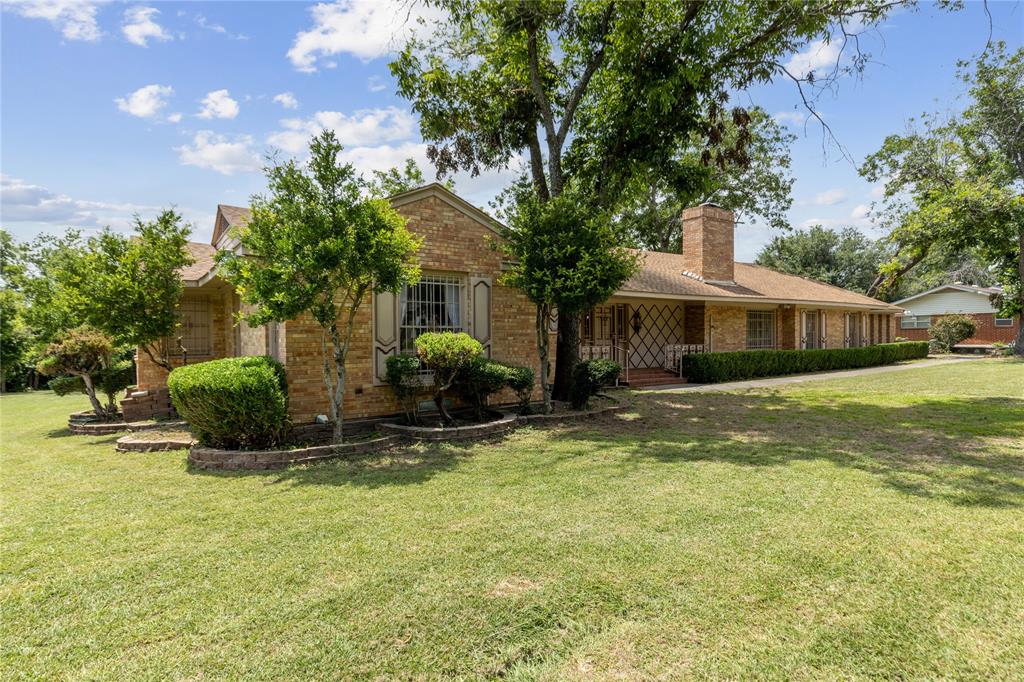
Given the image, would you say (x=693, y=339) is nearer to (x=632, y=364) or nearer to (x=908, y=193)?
(x=632, y=364)

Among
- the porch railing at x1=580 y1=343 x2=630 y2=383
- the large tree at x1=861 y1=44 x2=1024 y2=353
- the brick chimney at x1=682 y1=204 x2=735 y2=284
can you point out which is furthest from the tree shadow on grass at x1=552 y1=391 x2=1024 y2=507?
the large tree at x1=861 y1=44 x2=1024 y2=353

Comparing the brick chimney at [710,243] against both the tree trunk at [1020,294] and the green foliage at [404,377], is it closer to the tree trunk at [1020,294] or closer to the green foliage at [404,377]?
the green foliage at [404,377]

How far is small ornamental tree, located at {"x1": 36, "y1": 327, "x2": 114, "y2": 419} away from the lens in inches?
379

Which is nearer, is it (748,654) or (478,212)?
(748,654)

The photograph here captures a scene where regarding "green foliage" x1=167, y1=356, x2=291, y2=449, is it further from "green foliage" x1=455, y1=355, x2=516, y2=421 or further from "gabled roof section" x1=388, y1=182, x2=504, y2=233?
"gabled roof section" x1=388, y1=182, x2=504, y2=233

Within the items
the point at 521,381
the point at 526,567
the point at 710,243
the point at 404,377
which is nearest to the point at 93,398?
the point at 404,377

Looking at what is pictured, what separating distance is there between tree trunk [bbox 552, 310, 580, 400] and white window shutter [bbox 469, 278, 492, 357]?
2.05 m

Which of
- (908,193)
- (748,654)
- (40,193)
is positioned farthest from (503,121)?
(908,193)

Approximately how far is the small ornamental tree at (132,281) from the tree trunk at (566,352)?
7.49 m

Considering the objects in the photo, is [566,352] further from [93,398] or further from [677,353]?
[93,398]

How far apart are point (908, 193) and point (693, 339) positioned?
705 inches

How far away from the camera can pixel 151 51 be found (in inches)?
326

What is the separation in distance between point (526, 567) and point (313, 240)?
197 inches

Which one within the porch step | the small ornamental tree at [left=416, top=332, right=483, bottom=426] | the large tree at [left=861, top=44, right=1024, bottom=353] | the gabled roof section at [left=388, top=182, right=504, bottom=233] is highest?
the large tree at [left=861, top=44, right=1024, bottom=353]
